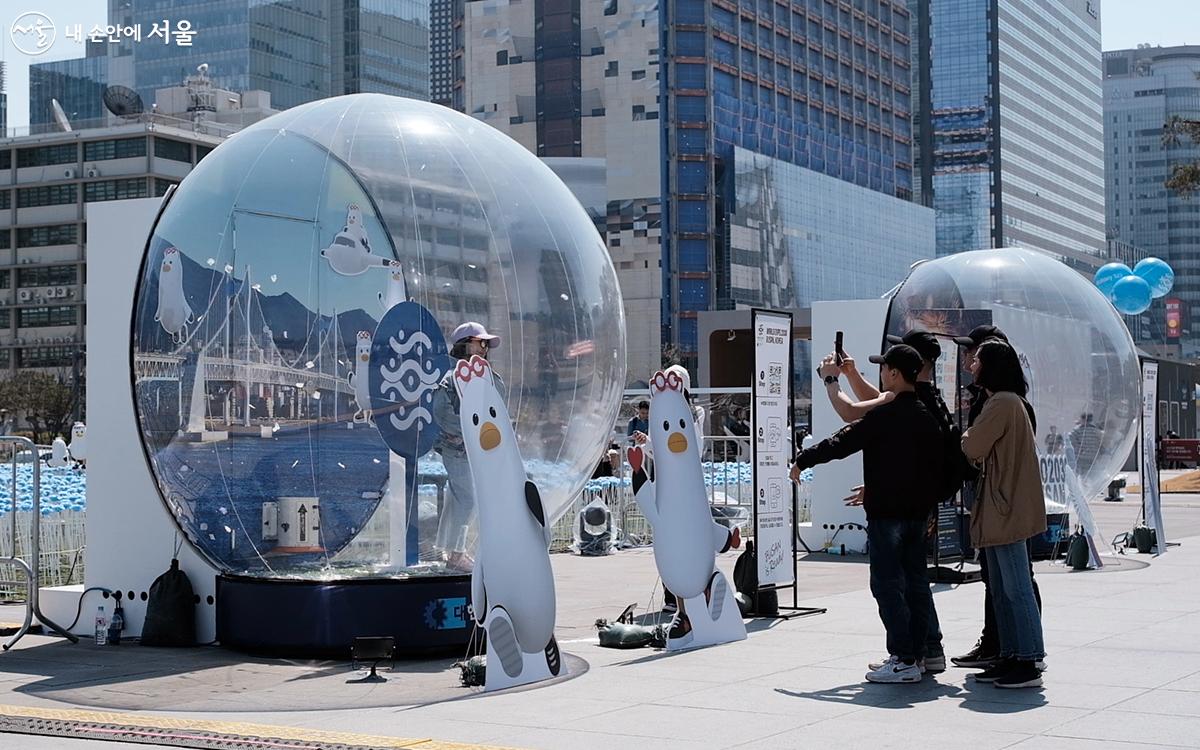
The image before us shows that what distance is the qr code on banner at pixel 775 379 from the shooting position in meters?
11.9

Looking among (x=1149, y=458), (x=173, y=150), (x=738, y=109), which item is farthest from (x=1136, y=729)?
(x=173, y=150)

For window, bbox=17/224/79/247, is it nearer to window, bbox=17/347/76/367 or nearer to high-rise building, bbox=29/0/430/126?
window, bbox=17/347/76/367

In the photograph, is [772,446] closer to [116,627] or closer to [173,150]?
[116,627]

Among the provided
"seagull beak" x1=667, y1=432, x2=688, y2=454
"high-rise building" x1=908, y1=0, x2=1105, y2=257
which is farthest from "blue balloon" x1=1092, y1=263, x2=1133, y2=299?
"high-rise building" x1=908, y1=0, x2=1105, y2=257

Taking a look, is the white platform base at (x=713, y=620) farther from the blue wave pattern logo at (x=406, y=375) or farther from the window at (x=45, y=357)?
the window at (x=45, y=357)

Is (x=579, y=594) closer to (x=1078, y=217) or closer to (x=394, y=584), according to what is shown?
(x=394, y=584)

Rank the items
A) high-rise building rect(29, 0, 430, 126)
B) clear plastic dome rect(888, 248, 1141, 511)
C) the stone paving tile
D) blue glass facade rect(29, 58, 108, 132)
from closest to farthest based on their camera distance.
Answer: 1. the stone paving tile
2. clear plastic dome rect(888, 248, 1141, 511)
3. high-rise building rect(29, 0, 430, 126)
4. blue glass facade rect(29, 58, 108, 132)

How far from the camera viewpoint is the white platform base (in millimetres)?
10094

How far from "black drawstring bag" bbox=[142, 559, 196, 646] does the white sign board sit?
13.3ft

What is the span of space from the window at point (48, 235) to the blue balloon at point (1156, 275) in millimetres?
75887

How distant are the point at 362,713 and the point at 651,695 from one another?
4.85 feet

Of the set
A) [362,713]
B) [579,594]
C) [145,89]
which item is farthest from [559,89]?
[362,713]

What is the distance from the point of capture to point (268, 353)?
940 centimetres

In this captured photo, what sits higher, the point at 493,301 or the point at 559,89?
the point at 559,89
